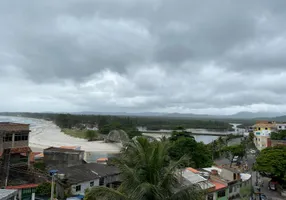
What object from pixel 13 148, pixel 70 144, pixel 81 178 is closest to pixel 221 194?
pixel 81 178

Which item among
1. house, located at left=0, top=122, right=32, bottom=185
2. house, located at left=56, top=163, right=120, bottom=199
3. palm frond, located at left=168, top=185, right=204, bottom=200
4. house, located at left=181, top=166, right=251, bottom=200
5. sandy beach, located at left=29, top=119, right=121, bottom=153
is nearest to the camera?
palm frond, located at left=168, top=185, right=204, bottom=200

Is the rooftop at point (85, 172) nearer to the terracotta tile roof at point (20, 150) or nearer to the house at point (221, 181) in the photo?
the terracotta tile roof at point (20, 150)

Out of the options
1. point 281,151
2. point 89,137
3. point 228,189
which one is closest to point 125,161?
point 228,189

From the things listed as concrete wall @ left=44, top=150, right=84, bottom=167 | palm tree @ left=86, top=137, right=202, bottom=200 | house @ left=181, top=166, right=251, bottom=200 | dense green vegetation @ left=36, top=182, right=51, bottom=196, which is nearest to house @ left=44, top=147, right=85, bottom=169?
concrete wall @ left=44, top=150, right=84, bottom=167

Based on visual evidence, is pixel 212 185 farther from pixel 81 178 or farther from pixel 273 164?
pixel 273 164

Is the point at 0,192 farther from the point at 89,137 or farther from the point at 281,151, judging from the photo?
the point at 89,137

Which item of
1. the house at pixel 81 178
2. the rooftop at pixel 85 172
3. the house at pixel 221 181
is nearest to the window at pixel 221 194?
the house at pixel 221 181

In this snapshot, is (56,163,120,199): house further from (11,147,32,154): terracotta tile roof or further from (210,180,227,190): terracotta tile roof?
(210,180,227,190): terracotta tile roof
